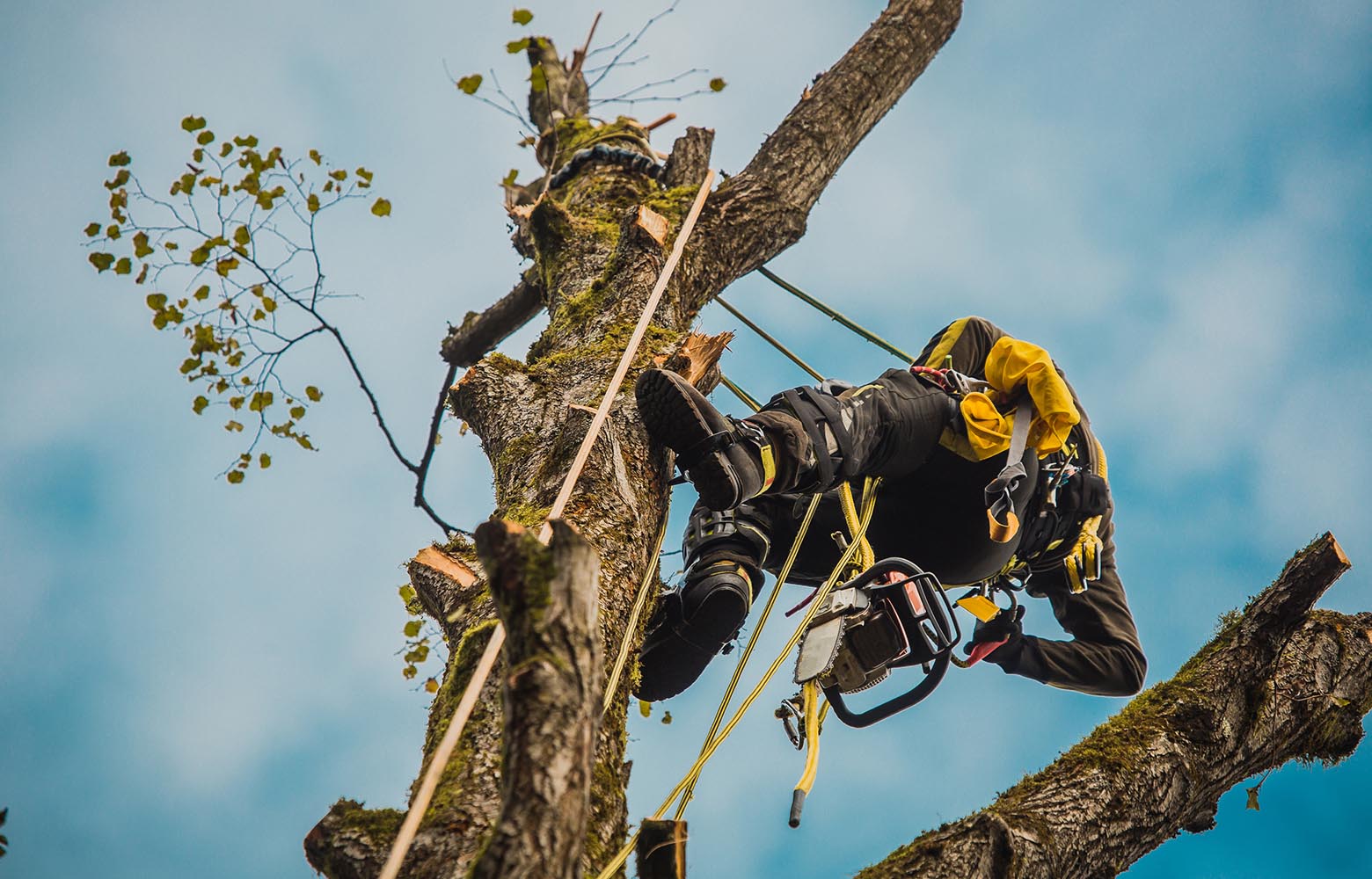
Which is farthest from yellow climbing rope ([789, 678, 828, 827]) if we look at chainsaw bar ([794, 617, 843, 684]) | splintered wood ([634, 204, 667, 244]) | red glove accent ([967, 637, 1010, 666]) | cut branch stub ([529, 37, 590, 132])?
cut branch stub ([529, 37, 590, 132])

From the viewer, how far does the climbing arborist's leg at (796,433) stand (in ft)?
8.20

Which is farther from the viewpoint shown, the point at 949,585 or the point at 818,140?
the point at 818,140

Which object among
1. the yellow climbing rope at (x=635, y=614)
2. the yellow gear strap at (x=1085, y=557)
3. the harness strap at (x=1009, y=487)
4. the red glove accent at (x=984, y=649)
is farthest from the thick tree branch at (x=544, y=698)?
the yellow gear strap at (x=1085, y=557)

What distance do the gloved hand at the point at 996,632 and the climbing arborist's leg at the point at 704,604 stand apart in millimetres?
949

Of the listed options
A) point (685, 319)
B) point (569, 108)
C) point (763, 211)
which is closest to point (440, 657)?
point (685, 319)

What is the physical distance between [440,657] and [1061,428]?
6.60 ft

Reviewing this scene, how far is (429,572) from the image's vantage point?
253 cm

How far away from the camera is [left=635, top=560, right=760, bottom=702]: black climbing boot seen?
2.63 meters

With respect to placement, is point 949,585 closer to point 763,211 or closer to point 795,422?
point 795,422

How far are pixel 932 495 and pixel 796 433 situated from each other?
2.58ft

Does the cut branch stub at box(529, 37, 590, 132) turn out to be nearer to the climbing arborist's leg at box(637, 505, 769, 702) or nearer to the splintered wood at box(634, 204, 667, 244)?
the splintered wood at box(634, 204, 667, 244)

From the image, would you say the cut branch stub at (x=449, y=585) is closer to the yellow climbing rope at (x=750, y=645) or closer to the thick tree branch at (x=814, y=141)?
the yellow climbing rope at (x=750, y=645)

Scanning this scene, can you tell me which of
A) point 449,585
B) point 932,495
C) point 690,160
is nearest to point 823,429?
point 932,495

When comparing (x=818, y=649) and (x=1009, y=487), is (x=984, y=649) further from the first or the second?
(x=818, y=649)
